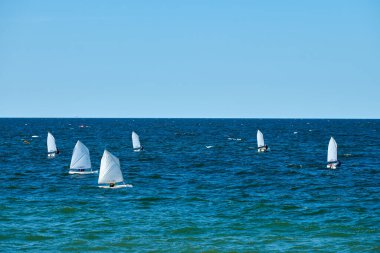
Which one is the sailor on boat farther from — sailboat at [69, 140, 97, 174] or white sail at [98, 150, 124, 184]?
white sail at [98, 150, 124, 184]

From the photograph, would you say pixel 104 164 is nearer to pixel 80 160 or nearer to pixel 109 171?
pixel 109 171

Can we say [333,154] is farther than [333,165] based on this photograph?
Yes

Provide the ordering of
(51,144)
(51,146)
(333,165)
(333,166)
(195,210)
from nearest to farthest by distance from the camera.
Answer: (195,210), (333,166), (333,165), (51,144), (51,146)

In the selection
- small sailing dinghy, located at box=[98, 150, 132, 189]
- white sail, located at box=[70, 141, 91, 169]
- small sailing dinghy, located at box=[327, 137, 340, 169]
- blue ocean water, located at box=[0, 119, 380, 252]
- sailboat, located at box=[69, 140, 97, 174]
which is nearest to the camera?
blue ocean water, located at box=[0, 119, 380, 252]

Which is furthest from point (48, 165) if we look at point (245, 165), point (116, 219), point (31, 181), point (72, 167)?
point (116, 219)

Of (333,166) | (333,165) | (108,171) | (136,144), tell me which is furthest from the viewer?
(136,144)

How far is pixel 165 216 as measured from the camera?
48.1 m

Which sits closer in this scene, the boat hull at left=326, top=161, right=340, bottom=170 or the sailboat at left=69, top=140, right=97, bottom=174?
the sailboat at left=69, top=140, right=97, bottom=174

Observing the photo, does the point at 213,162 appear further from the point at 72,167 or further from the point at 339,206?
the point at 339,206

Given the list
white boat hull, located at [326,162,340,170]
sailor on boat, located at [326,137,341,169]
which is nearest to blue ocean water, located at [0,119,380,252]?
white boat hull, located at [326,162,340,170]

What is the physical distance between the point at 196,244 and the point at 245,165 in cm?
5212

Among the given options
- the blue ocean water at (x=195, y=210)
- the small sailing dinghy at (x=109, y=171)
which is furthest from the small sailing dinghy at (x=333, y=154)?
the small sailing dinghy at (x=109, y=171)

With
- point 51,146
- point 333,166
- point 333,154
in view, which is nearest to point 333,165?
point 333,166

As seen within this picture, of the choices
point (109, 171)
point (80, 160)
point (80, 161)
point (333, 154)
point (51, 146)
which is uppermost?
point (51, 146)
